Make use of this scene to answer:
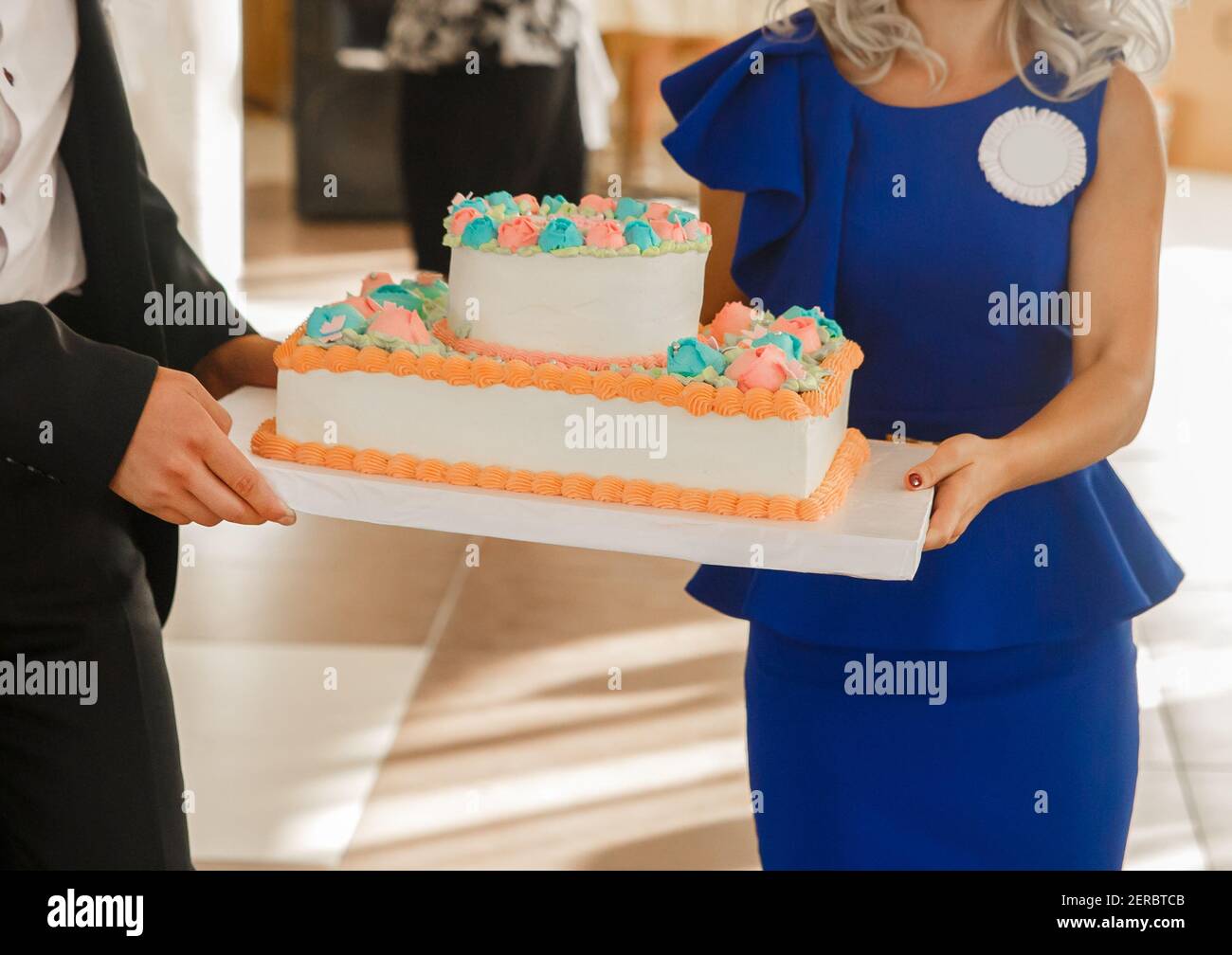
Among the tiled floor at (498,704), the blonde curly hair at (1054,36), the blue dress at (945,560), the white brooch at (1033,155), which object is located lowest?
the tiled floor at (498,704)

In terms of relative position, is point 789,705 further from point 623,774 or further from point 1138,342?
point 623,774

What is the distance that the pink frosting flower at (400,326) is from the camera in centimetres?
179

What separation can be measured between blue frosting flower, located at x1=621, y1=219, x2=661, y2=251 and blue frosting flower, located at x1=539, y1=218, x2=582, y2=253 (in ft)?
0.21

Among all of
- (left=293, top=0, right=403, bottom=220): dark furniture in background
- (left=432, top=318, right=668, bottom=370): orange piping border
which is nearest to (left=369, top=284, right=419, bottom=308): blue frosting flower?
(left=432, top=318, right=668, bottom=370): orange piping border

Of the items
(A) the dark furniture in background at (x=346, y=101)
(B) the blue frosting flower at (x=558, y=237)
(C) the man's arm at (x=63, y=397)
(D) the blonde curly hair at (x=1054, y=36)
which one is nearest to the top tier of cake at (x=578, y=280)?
(B) the blue frosting flower at (x=558, y=237)

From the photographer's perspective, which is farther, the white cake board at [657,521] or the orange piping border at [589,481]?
the orange piping border at [589,481]

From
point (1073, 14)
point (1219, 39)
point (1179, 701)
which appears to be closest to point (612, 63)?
point (1219, 39)

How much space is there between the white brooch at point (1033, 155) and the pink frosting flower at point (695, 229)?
0.36 m

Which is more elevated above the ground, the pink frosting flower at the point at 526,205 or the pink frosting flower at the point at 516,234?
the pink frosting flower at the point at 526,205

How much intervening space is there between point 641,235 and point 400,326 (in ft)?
1.10

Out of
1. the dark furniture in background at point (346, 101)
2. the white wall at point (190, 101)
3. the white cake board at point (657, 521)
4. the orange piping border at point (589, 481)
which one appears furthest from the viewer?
the dark furniture in background at point (346, 101)

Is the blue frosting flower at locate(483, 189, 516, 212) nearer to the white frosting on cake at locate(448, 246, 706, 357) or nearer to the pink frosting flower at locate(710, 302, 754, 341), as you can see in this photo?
the white frosting on cake at locate(448, 246, 706, 357)

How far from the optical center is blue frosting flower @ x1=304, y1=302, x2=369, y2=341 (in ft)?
5.93

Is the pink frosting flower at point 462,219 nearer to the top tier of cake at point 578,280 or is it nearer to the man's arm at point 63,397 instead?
the top tier of cake at point 578,280
